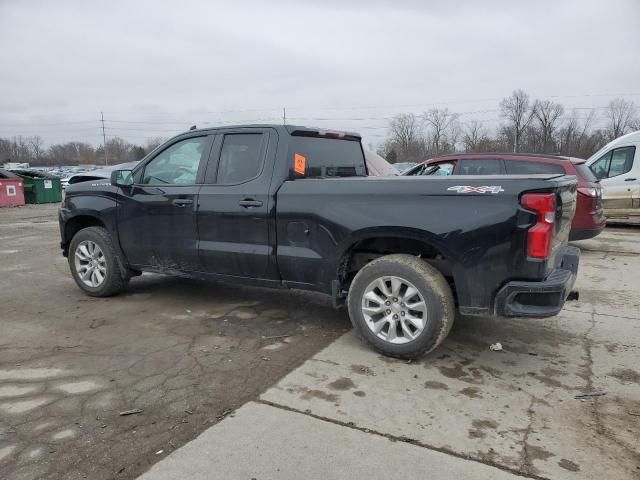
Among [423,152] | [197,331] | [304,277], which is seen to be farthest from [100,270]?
[423,152]

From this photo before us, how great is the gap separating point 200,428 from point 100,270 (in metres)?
3.46

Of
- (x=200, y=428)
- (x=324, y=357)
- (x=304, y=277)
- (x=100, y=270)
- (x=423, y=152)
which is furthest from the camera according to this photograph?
(x=423, y=152)

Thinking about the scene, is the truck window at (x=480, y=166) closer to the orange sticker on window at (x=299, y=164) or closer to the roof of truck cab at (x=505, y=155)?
the roof of truck cab at (x=505, y=155)

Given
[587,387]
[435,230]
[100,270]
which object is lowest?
[587,387]

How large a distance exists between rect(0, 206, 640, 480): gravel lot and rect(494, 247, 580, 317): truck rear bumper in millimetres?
526

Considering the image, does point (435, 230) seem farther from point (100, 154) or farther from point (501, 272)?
point (100, 154)

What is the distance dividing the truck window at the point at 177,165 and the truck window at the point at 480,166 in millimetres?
5472

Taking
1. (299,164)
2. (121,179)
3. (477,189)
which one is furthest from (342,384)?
(121,179)

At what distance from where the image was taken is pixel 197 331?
4.75 m

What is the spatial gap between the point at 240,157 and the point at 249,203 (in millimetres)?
536

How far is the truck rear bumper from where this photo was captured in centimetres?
355

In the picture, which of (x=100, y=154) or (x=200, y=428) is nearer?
(x=200, y=428)

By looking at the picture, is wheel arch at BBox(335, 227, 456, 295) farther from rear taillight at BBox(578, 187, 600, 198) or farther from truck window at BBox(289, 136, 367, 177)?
rear taillight at BBox(578, 187, 600, 198)

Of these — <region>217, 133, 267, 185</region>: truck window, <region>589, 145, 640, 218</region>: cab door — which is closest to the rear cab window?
<region>589, 145, 640, 218</region>: cab door
